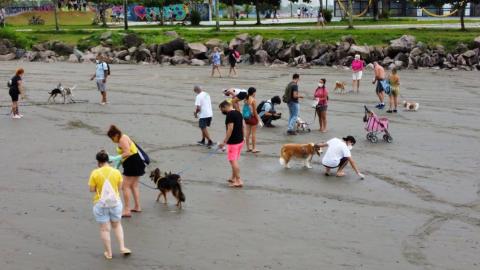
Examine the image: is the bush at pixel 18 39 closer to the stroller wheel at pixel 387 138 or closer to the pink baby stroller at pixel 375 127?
the pink baby stroller at pixel 375 127

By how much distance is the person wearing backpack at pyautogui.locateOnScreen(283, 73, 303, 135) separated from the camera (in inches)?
743

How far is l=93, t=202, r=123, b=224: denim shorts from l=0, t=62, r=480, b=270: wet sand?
0.64 metres

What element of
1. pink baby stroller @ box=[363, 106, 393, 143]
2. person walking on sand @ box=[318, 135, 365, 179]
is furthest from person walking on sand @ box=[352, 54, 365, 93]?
person walking on sand @ box=[318, 135, 365, 179]

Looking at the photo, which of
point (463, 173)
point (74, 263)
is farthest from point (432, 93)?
point (74, 263)

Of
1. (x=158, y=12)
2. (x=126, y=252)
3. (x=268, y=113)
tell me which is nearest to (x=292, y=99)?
(x=268, y=113)

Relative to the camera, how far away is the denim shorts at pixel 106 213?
957 cm

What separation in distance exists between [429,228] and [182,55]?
3758cm

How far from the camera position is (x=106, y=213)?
9.61 meters

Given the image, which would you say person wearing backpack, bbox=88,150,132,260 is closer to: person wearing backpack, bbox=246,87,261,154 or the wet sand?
the wet sand

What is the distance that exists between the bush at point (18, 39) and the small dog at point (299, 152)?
144 feet

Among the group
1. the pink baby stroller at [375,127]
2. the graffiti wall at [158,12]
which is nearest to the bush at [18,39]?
the graffiti wall at [158,12]

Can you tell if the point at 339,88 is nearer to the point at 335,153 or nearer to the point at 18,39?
the point at 335,153

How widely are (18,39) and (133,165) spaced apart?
4752 cm

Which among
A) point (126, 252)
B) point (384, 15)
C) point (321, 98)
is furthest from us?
point (384, 15)
